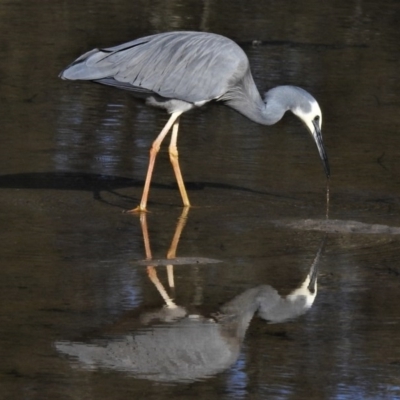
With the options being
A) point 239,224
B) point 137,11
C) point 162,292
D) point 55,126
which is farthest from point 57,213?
point 137,11

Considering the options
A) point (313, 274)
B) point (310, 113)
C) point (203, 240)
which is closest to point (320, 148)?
point (310, 113)

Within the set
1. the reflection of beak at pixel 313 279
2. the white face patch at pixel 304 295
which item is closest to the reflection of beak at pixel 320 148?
the reflection of beak at pixel 313 279

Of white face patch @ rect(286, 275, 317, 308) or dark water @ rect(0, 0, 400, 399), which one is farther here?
white face patch @ rect(286, 275, 317, 308)

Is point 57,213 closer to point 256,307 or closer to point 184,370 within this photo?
point 256,307

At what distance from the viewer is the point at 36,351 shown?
5.66 m

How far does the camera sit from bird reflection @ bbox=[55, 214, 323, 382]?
555cm

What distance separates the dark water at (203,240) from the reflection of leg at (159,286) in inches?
1.1

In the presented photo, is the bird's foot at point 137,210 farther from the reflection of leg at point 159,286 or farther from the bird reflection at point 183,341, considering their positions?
the bird reflection at point 183,341

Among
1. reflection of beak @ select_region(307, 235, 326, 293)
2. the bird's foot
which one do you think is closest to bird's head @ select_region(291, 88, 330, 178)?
the bird's foot

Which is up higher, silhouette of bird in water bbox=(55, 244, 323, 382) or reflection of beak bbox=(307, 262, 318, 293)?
silhouette of bird in water bbox=(55, 244, 323, 382)

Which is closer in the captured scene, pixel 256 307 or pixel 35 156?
pixel 256 307

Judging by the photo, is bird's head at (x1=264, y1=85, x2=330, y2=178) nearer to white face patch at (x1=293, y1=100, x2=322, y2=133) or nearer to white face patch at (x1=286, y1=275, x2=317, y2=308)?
white face patch at (x1=293, y1=100, x2=322, y2=133)

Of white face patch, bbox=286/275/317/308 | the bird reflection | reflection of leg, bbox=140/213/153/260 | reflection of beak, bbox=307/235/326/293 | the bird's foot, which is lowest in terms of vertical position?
the bird's foot

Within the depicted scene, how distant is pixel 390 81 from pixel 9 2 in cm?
634
